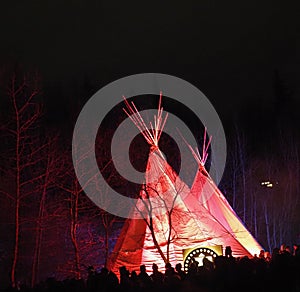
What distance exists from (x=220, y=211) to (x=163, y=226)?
1.75 metres

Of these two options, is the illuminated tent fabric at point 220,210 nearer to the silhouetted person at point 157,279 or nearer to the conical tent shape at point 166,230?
the conical tent shape at point 166,230

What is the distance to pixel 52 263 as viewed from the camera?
1794 centimetres

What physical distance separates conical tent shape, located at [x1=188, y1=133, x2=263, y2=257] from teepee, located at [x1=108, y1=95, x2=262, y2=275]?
276mm

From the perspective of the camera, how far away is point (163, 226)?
1237 centimetres

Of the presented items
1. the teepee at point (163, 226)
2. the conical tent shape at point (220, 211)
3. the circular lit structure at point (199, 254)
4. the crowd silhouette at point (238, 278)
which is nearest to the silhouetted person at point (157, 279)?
the crowd silhouette at point (238, 278)

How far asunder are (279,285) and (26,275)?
44.2 ft

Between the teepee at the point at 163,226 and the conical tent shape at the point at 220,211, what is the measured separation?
0.91 ft

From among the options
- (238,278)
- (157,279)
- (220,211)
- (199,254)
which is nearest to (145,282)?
(157,279)

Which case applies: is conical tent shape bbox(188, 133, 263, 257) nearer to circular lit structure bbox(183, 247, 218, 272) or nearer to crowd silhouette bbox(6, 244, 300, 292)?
circular lit structure bbox(183, 247, 218, 272)

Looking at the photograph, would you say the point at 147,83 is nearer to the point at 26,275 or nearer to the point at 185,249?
the point at 26,275

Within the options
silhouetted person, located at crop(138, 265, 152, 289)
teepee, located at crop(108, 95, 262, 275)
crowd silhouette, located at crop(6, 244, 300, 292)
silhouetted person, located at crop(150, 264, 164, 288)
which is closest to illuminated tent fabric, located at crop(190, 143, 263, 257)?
teepee, located at crop(108, 95, 262, 275)

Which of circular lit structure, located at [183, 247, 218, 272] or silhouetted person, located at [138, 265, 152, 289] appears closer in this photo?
silhouetted person, located at [138, 265, 152, 289]

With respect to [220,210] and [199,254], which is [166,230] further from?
Result: [220,210]

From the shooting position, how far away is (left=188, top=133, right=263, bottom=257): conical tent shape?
1254 centimetres
